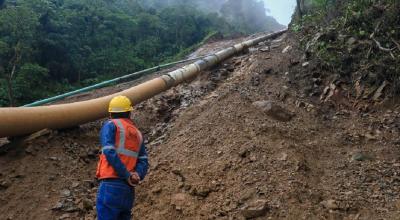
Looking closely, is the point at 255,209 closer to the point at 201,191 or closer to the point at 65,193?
the point at 201,191

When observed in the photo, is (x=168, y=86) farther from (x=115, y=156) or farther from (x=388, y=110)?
(x=115, y=156)

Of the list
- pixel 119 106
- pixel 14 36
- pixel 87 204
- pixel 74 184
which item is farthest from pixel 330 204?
pixel 14 36

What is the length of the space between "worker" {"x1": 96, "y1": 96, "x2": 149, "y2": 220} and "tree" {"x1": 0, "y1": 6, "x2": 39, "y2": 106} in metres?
10.5

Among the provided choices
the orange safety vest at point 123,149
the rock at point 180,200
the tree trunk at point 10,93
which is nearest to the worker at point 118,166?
the orange safety vest at point 123,149

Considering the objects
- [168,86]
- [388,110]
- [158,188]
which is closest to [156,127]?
[168,86]

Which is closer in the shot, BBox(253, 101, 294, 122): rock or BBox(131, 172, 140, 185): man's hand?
BBox(131, 172, 140, 185): man's hand

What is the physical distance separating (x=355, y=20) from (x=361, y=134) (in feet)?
9.24

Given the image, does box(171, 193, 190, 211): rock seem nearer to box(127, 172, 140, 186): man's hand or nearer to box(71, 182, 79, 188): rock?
box(127, 172, 140, 186): man's hand

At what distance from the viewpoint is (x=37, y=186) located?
16.3ft

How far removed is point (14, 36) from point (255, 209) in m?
12.4

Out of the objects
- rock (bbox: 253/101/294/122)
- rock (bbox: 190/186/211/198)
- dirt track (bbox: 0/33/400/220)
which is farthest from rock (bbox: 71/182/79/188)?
rock (bbox: 253/101/294/122)

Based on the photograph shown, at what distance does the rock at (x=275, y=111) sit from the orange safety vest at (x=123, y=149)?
3.08m

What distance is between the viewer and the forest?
13.7 m

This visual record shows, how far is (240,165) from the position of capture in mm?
4938
